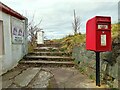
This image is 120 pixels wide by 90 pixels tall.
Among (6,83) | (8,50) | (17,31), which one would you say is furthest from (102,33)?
(17,31)

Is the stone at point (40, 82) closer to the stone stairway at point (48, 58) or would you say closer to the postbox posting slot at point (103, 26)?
the postbox posting slot at point (103, 26)

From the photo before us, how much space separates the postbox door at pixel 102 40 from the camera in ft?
14.6

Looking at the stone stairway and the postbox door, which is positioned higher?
the postbox door

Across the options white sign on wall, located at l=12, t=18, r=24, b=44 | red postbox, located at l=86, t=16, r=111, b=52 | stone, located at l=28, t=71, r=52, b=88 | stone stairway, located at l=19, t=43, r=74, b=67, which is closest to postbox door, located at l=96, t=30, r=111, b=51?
red postbox, located at l=86, t=16, r=111, b=52

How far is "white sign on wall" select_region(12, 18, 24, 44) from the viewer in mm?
7988

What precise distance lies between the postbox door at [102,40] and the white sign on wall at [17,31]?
442cm

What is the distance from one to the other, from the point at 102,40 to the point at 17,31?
5050 mm

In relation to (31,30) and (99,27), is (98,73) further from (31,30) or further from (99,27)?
(31,30)

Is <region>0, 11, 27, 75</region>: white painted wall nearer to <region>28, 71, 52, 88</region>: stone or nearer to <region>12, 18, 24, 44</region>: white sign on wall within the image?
<region>12, 18, 24, 44</region>: white sign on wall

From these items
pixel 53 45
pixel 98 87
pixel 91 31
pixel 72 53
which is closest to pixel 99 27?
pixel 91 31

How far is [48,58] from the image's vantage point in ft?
29.7

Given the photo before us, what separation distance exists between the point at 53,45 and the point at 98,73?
23.6 feet

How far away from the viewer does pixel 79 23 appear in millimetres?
21734

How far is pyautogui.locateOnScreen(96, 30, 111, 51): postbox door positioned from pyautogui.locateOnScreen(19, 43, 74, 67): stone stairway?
12.7ft
